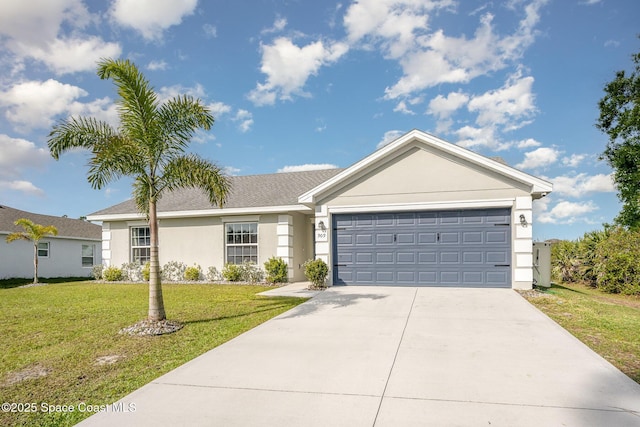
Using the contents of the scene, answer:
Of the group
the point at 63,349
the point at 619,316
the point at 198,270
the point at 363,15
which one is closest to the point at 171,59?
the point at 363,15

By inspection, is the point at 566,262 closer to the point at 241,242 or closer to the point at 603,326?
the point at 603,326

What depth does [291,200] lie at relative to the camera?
48.3ft

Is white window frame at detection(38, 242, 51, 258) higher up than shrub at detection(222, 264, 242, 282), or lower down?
higher up

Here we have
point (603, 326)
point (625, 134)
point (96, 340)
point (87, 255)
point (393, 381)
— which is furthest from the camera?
point (87, 255)

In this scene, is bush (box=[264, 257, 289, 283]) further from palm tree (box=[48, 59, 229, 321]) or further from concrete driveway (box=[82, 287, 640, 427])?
concrete driveway (box=[82, 287, 640, 427])

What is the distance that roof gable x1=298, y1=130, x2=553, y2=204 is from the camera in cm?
1086

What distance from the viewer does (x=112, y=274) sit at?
659 inches

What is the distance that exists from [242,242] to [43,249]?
15.0 m

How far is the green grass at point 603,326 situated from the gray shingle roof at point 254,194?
913 cm

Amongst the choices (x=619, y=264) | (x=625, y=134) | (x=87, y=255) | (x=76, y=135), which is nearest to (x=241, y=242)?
(x=76, y=135)

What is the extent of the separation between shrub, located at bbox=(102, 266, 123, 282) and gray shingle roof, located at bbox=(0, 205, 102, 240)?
26.2 ft

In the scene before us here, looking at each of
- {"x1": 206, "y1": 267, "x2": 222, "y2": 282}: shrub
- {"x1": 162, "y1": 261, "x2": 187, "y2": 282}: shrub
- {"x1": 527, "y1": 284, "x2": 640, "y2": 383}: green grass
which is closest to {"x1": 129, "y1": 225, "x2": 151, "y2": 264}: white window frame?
{"x1": 162, "y1": 261, "x2": 187, "y2": 282}: shrub

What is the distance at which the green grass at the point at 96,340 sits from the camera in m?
4.19

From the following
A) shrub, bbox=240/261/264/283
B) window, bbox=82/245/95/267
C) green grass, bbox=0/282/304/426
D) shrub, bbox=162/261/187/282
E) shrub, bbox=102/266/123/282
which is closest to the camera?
green grass, bbox=0/282/304/426
